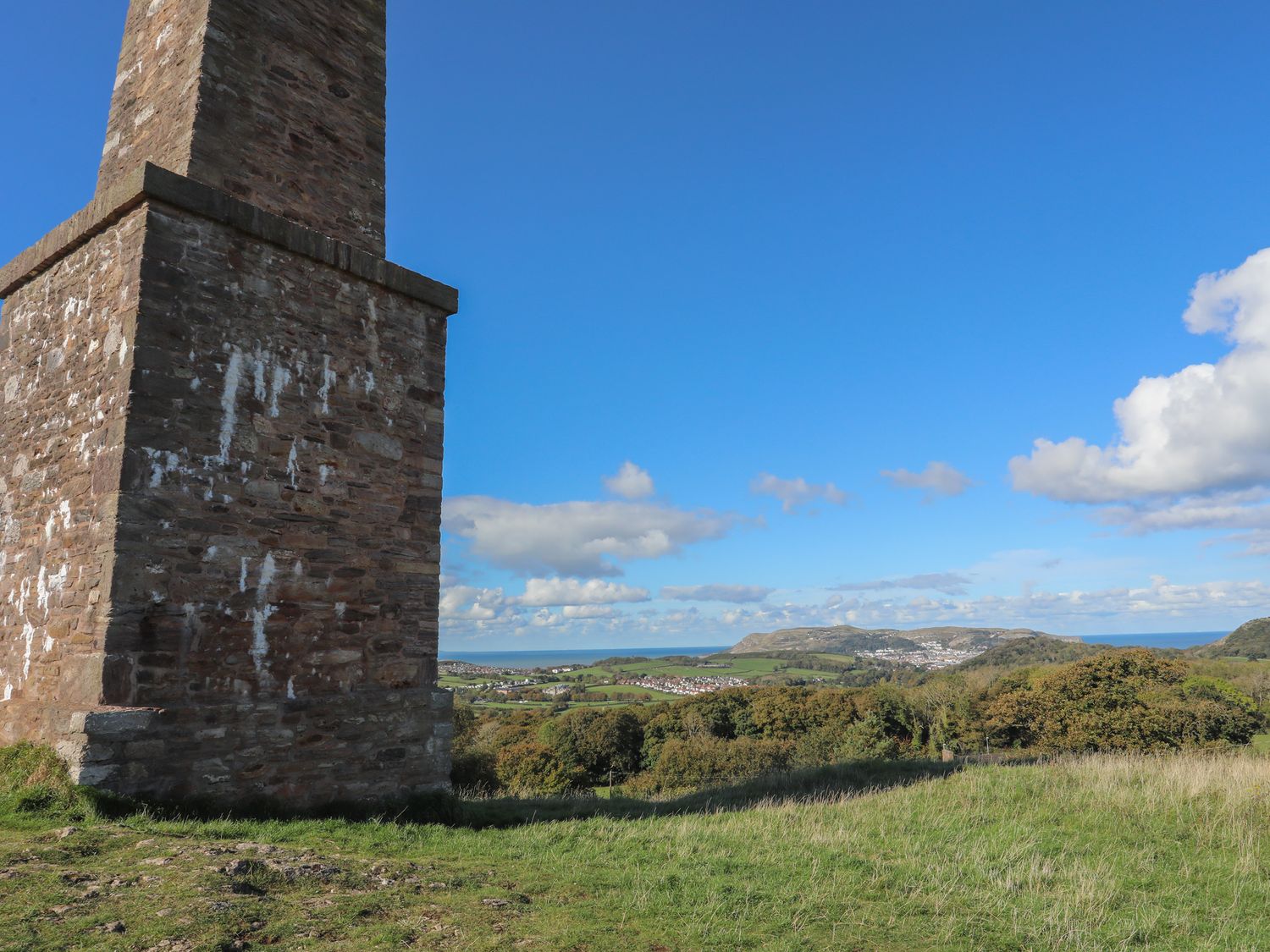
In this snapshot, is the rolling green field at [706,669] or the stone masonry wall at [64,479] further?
the rolling green field at [706,669]

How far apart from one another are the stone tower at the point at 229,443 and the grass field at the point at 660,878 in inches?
41.3

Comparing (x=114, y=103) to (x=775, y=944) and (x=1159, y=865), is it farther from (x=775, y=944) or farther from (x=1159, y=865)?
(x=1159, y=865)

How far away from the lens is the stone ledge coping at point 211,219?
7.66 metres

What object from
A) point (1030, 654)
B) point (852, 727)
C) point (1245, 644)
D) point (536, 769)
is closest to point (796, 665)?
point (1030, 654)

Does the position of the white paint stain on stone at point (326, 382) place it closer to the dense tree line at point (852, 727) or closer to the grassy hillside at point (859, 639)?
the dense tree line at point (852, 727)

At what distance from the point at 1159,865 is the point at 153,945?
346 inches

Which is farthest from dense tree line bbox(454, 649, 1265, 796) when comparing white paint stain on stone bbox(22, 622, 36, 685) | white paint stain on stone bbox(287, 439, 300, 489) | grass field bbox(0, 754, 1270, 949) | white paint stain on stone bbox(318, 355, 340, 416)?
white paint stain on stone bbox(318, 355, 340, 416)

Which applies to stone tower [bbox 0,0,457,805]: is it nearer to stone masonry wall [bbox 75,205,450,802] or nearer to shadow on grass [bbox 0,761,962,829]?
stone masonry wall [bbox 75,205,450,802]

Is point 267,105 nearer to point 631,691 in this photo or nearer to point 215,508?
point 215,508

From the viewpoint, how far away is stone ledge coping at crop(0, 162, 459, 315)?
7.66m

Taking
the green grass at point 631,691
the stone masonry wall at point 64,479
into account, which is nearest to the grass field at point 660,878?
the stone masonry wall at point 64,479

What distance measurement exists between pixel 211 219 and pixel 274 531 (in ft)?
10.7

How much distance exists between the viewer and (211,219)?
8.02 m

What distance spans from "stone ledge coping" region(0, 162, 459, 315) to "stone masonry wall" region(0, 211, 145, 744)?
173mm
